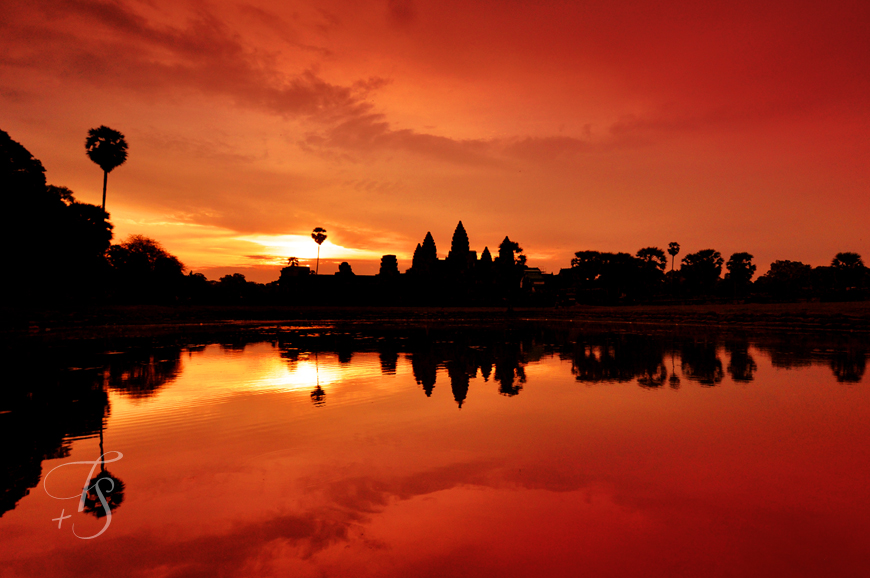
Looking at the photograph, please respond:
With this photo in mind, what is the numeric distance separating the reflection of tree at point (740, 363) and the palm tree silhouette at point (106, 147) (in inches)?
2217

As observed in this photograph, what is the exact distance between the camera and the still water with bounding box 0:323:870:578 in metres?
4.17

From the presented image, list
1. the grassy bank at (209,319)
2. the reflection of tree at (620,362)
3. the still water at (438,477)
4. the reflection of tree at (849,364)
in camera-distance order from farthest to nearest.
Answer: the grassy bank at (209,319)
the reflection of tree at (620,362)
the reflection of tree at (849,364)
the still water at (438,477)

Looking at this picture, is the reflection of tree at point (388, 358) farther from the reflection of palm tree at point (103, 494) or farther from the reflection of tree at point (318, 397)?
the reflection of palm tree at point (103, 494)

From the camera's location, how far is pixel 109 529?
15.3 ft

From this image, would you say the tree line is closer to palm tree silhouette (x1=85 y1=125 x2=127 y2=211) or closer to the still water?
palm tree silhouette (x1=85 y1=125 x2=127 y2=211)

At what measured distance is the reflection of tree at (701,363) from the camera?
13.0 meters

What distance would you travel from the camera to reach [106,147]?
4809cm

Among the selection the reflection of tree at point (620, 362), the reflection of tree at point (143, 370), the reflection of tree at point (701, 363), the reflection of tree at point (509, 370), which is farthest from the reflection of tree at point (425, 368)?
the reflection of tree at point (701, 363)

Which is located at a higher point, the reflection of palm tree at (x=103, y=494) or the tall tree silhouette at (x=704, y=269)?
the tall tree silhouette at (x=704, y=269)

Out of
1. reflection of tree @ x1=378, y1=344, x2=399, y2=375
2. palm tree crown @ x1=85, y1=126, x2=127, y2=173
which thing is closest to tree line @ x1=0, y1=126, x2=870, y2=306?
palm tree crown @ x1=85, y1=126, x2=127, y2=173

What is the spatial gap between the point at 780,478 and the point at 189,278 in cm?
9112

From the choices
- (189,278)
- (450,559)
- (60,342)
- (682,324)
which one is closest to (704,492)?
(450,559)

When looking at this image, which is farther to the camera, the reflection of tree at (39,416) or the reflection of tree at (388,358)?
the reflection of tree at (388,358)

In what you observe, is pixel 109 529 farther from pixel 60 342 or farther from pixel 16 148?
pixel 16 148
